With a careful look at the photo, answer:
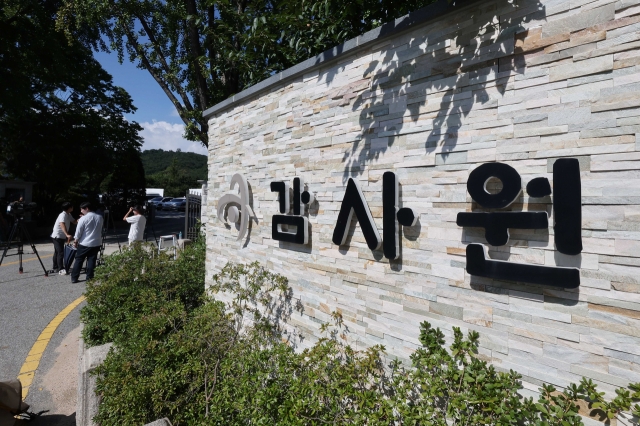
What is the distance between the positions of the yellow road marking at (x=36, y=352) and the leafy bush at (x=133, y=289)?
665mm

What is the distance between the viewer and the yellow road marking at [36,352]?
427 centimetres

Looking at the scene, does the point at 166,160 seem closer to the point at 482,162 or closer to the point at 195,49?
the point at 195,49

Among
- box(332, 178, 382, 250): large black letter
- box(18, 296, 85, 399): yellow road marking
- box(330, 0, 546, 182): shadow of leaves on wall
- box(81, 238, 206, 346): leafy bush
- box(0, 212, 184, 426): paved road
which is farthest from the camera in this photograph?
box(81, 238, 206, 346): leafy bush

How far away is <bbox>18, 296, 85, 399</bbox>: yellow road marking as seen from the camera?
427cm

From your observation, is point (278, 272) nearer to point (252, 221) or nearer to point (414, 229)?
point (252, 221)

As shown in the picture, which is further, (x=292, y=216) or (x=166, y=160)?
(x=166, y=160)

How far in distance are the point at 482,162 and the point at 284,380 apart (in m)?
2.08

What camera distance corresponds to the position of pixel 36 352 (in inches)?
195

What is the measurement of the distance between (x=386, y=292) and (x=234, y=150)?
9.71ft

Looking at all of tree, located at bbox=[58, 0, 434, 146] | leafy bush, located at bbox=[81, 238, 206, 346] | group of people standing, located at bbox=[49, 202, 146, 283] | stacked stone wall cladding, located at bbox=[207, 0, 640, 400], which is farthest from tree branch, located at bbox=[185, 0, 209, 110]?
stacked stone wall cladding, located at bbox=[207, 0, 640, 400]

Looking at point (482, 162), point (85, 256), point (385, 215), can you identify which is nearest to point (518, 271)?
point (482, 162)

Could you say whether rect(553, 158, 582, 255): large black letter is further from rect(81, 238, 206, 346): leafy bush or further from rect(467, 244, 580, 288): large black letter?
rect(81, 238, 206, 346): leafy bush

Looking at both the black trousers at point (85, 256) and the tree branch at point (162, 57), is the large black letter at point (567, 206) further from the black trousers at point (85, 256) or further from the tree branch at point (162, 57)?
the tree branch at point (162, 57)

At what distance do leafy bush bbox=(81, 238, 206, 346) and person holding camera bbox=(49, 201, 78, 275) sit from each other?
3275 millimetres
